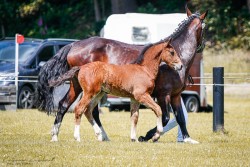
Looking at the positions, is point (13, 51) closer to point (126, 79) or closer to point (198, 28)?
point (198, 28)

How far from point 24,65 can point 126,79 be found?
10972 millimetres

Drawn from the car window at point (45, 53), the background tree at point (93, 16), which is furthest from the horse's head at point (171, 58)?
the background tree at point (93, 16)

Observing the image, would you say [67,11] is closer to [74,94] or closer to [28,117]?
[28,117]

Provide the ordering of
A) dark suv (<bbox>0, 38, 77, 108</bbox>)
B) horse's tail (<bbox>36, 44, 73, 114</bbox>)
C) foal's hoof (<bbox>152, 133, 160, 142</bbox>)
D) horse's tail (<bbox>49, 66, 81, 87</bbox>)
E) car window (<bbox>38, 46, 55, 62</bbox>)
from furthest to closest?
1. car window (<bbox>38, 46, 55, 62</bbox>)
2. dark suv (<bbox>0, 38, 77, 108</bbox>)
3. horse's tail (<bbox>36, 44, 73, 114</bbox>)
4. horse's tail (<bbox>49, 66, 81, 87</bbox>)
5. foal's hoof (<bbox>152, 133, 160, 142</bbox>)

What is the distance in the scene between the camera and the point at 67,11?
4322cm

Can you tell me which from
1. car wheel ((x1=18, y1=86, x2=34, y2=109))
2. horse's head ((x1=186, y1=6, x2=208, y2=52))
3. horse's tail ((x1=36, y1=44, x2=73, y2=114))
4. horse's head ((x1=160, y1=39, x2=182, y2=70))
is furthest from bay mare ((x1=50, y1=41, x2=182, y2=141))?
car wheel ((x1=18, y1=86, x2=34, y2=109))

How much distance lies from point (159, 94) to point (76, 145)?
2.06 m

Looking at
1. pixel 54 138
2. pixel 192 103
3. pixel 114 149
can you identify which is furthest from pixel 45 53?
pixel 114 149

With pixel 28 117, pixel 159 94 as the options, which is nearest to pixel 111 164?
pixel 159 94

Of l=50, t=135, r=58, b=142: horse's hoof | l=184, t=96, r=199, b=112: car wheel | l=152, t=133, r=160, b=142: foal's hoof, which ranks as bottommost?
l=184, t=96, r=199, b=112: car wheel

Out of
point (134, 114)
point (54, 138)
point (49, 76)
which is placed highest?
point (49, 76)

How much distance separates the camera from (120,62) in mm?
16094

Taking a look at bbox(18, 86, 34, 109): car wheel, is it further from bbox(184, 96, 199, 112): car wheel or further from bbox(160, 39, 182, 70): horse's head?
bbox(160, 39, 182, 70): horse's head

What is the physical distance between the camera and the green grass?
40.2ft
